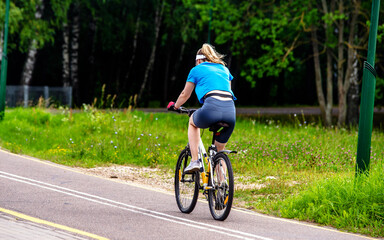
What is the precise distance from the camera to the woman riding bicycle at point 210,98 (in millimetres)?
6793

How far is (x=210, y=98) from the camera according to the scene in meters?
6.84

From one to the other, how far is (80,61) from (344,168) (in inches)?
1335

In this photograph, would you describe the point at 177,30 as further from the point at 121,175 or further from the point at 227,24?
the point at 121,175

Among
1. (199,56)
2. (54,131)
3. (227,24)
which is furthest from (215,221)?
(227,24)

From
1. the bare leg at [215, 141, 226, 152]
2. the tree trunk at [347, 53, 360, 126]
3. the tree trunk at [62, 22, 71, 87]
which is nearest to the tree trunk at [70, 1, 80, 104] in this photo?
the tree trunk at [62, 22, 71, 87]

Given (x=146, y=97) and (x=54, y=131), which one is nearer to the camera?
(x=54, y=131)

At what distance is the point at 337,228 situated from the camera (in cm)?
680

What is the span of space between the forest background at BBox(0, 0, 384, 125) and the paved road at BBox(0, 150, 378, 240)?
742 centimetres

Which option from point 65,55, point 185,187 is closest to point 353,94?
point 65,55

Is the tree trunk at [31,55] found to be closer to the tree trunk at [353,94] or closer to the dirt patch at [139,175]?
the tree trunk at [353,94]

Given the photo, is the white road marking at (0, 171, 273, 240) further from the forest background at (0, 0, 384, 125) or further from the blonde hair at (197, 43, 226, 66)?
the forest background at (0, 0, 384, 125)

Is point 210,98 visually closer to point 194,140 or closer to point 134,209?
point 194,140

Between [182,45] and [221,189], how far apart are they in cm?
3413

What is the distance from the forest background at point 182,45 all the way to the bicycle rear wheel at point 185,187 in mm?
8811
